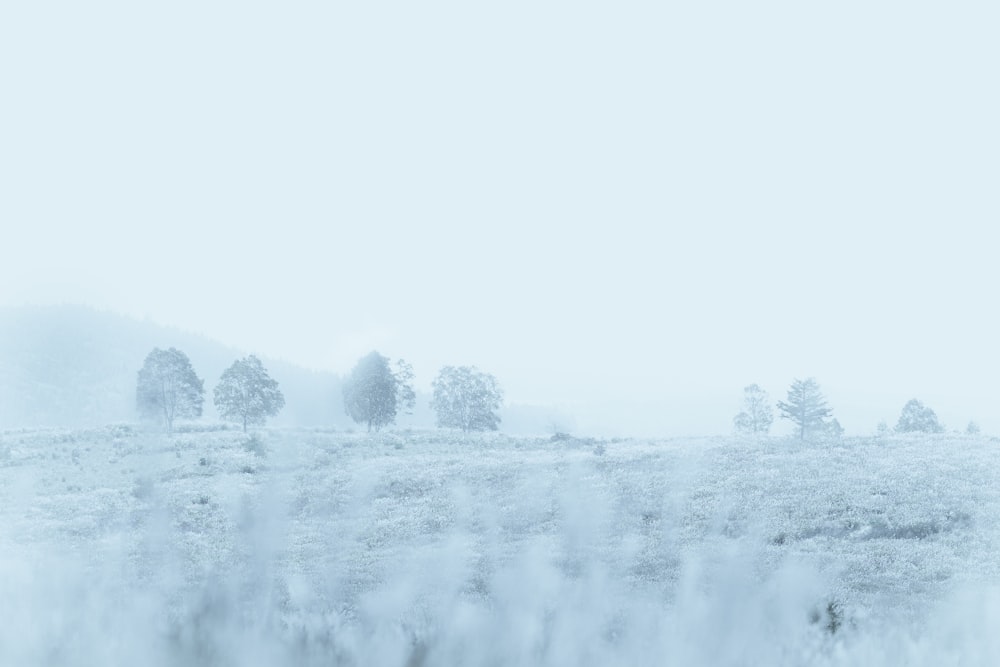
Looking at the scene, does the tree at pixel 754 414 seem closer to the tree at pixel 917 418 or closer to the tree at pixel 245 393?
the tree at pixel 917 418

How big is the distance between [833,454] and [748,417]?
1411 inches

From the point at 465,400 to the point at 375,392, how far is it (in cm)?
781

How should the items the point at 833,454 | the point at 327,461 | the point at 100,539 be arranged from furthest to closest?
1. the point at 327,461
2. the point at 833,454
3. the point at 100,539

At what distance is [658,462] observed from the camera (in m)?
37.4

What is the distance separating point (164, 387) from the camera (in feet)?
221

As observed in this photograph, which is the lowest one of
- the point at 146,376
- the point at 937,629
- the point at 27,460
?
the point at 937,629

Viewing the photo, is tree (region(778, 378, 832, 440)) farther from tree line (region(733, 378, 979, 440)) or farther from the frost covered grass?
the frost covered grass

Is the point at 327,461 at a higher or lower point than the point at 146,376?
lower

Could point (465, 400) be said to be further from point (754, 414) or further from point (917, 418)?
point (917, 418)

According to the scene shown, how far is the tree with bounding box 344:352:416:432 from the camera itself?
6931 centimetres

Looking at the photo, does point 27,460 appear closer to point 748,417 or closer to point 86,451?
point 86,451

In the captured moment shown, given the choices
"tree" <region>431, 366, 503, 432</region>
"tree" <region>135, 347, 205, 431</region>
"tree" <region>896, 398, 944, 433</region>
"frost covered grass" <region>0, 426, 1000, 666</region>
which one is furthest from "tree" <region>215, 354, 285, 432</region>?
"tree" <region>896, 398, 944, 433</region>

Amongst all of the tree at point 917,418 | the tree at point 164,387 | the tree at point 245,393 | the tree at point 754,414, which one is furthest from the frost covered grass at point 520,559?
the tree at point 754,414

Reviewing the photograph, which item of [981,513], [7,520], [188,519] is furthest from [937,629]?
[7,520]
